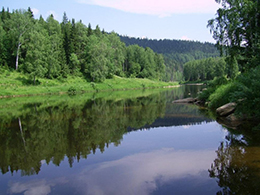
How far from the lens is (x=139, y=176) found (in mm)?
7746

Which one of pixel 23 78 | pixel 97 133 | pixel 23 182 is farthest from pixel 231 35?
pixel 23 78

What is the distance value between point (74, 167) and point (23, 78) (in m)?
48.2

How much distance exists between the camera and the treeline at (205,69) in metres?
110

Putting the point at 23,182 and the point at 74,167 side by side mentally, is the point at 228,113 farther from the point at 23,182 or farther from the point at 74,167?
the point at 23,182

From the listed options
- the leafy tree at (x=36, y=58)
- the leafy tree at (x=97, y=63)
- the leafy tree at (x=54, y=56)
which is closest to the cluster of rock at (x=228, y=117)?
the leafy tree at (x=36, y=58)

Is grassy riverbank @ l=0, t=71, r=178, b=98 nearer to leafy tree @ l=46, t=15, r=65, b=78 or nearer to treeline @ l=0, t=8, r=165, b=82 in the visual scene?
treeline @ l=0, t=8, r=165, b=82

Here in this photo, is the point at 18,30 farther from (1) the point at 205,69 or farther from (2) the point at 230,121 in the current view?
(1) the point at 205,69

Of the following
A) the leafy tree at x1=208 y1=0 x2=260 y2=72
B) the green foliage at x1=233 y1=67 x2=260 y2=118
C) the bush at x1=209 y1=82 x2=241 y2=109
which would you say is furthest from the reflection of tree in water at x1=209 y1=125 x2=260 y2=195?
the leafy tree at x1=208 y1=0 x2=260 y2=72

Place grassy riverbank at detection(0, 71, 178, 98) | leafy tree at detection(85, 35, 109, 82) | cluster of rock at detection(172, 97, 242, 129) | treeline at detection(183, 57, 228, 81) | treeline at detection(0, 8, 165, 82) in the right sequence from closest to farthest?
cluster of rock at detection(172, 97, 242, 129)
grassy riverbank at detection(0, 71, 178, 98)
treeline at detection(0, 8, 165, 82)
leafy tree at detection(85, 35, 109, 82)
treeline at detection(183, 57, 228, 81)

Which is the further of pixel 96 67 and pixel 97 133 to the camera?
pixel 96 67

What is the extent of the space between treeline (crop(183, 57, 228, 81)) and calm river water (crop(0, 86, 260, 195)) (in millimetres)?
102528

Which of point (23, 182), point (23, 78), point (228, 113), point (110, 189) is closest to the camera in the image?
point (110, 189)

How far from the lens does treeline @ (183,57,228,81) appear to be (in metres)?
110

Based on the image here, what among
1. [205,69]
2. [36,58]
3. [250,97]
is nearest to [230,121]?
[250,97]
